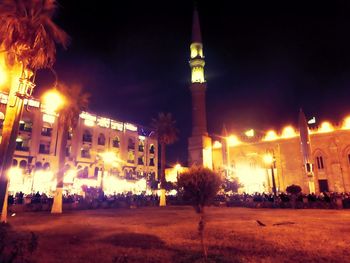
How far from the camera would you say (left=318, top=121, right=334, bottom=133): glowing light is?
A: 48906 mm

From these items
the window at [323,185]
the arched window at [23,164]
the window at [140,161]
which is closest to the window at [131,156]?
the window at [140,161]

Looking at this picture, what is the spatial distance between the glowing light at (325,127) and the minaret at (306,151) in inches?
131

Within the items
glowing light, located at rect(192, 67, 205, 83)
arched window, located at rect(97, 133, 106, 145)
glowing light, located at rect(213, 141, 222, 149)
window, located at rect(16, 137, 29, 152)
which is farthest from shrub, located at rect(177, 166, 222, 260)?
glowing light, located at rect(213, 141, 222, 149)

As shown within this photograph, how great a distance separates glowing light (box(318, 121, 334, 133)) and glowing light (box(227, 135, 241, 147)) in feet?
55.2

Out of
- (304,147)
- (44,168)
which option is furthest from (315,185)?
(44,168)

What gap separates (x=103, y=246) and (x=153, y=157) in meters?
57.1

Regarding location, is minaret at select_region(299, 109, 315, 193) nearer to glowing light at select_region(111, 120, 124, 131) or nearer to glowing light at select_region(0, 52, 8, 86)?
glowing light at select_region(111, 120, 124, 131)

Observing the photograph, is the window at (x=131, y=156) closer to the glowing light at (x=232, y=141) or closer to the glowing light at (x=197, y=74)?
the glowing light at (x=197, y=74)

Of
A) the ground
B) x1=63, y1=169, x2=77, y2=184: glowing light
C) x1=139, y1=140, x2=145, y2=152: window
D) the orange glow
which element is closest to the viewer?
the ground

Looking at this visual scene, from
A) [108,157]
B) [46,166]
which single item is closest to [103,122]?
[46,166]

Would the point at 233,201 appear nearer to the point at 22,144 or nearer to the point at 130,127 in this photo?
the point at 22,144

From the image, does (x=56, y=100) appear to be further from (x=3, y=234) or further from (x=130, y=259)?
(x=130, y=259)

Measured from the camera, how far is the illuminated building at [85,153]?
40688mm

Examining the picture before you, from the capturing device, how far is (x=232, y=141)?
61.0m
